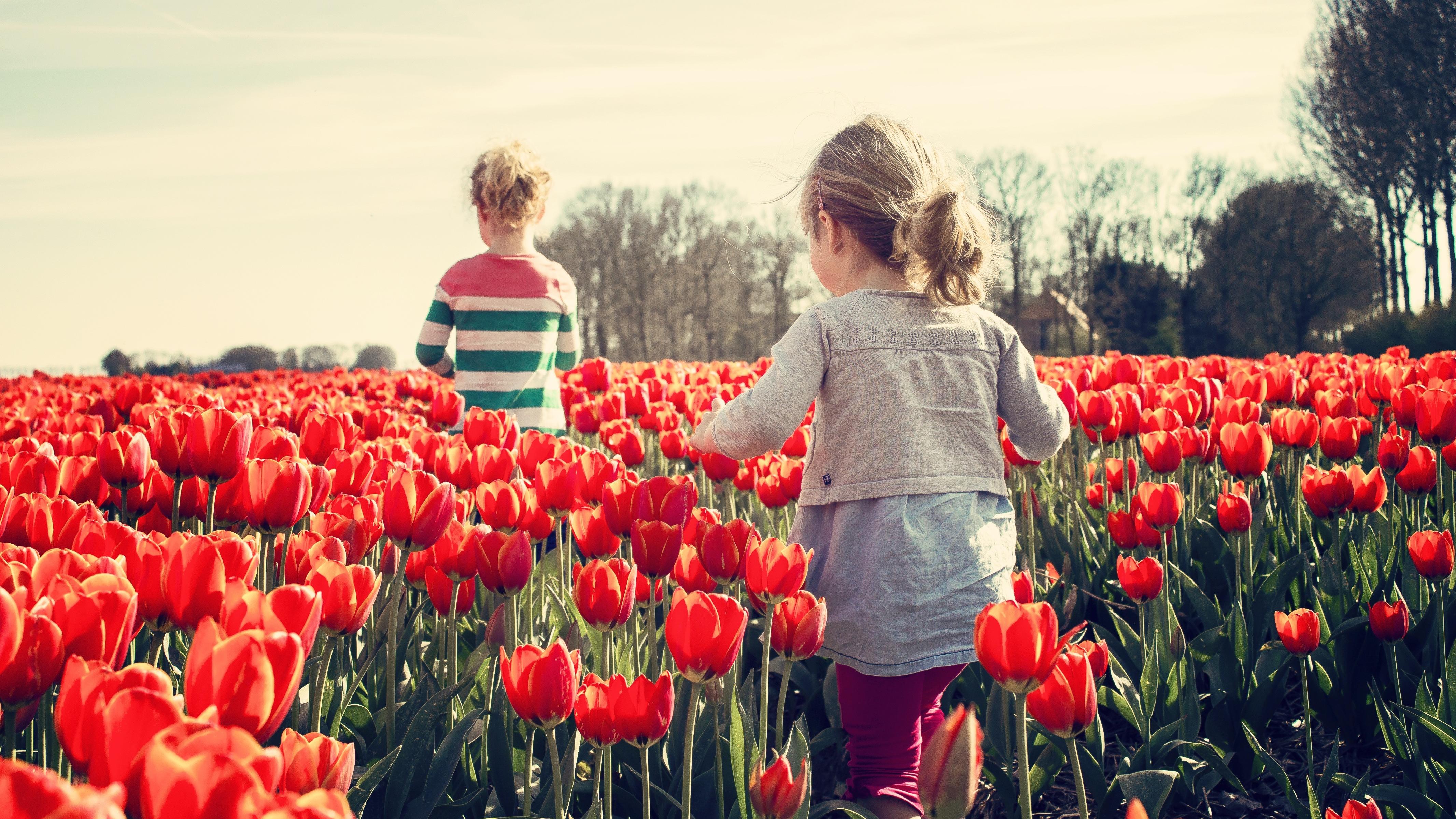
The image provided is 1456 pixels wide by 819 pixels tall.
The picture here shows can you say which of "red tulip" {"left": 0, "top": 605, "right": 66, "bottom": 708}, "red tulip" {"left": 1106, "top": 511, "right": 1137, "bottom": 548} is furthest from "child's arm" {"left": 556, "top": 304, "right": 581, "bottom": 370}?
"red tulip" {"left": 0, "top": 605, "right": 66, "bottom": 708}

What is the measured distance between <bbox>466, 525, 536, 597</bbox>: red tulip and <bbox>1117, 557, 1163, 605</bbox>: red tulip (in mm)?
1380

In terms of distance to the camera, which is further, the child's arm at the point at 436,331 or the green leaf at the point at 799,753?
the child's arm at the point at 436,331

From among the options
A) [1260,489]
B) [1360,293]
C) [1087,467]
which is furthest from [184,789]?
[1360,293]

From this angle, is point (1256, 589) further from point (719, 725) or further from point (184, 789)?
point (184, 789)

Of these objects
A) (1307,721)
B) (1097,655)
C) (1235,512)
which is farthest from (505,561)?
(1235,512)

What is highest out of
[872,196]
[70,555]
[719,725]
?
[872,196]

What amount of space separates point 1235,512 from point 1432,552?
45 centimetres

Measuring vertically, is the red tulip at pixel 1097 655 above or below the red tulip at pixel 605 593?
below

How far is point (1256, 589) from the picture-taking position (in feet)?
10.6

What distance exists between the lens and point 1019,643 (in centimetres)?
141

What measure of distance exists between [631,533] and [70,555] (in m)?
0.94

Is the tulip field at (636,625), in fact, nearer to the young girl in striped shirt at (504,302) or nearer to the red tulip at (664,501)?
the red tulip at (664,501)

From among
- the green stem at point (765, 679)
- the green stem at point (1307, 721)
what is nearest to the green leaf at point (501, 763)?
the green stem at point (765, 679)

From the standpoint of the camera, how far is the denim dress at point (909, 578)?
227 cm
